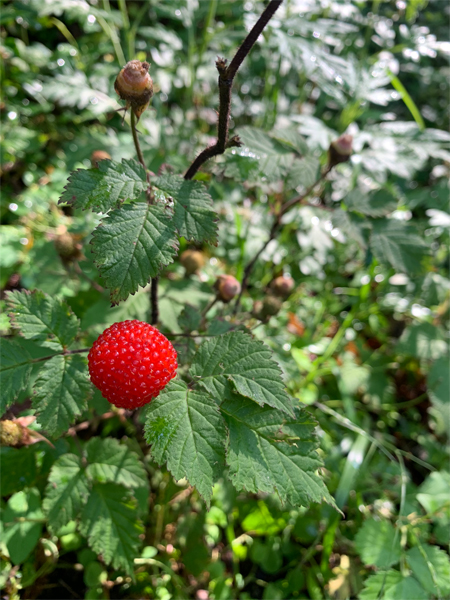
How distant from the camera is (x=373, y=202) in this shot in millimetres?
1554

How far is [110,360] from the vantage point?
83 cm

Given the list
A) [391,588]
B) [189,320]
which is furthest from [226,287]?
[391,588]

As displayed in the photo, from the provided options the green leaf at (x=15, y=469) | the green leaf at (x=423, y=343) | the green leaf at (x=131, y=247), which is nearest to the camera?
the green leaf at (x=131, y=247)

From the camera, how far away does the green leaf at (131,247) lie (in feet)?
2.52

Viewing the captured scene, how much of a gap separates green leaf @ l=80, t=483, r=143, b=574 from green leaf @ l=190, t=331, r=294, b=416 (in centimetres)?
50

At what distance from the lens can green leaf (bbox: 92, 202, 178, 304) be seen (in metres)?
0.77

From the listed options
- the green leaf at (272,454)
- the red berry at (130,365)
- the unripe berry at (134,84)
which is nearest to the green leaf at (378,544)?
the green leaf at (272,454)

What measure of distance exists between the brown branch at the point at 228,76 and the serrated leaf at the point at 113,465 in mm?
842

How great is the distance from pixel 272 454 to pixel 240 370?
0.19 m

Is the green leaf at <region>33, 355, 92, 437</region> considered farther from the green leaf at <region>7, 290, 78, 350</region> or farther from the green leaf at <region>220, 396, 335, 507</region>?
the green leaf at <region>220, 396, 335, 507</region>

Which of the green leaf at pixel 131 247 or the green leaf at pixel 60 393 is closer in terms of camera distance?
the green leaf at pixel 131 247

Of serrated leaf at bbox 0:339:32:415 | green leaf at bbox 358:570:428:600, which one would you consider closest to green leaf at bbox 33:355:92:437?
serrated leaf at bbox 0:339:32:415

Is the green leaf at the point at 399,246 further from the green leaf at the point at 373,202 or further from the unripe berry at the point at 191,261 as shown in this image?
the unripe berry at the point at 191,261

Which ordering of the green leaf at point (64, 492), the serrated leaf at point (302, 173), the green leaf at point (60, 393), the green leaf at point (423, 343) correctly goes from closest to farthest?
the green leaf at point (60, 393), the green leaf at point (64, 492), the serrated leaf at point (302, 173), the green leaf at point (423, 343)
